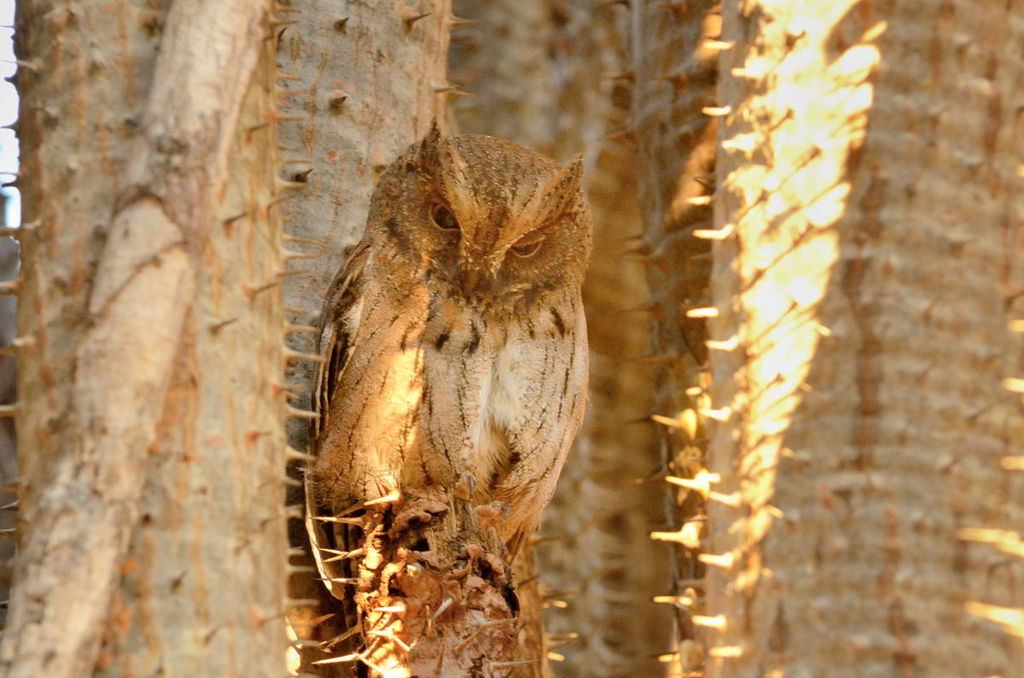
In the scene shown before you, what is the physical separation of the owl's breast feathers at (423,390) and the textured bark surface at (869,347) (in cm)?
82

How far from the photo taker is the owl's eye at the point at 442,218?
10.7 ft

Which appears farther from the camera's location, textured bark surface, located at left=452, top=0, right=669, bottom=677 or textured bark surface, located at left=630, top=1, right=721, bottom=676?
textured bark surface, located at left=452, top=0, right=669, bottom=677

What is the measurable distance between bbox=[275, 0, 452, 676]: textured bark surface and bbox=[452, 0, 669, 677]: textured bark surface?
0.71 metres

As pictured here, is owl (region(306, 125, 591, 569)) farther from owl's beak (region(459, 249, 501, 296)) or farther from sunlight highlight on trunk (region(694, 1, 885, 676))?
sunlight highlight on trunk (region(694, 1, 885, 676))

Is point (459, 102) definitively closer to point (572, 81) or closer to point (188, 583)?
point (572, 81)

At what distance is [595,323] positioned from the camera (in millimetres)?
4770

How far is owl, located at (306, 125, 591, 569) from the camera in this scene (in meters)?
3.28

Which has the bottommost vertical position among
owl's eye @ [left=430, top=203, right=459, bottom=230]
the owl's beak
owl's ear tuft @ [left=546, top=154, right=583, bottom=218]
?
the owl's beak

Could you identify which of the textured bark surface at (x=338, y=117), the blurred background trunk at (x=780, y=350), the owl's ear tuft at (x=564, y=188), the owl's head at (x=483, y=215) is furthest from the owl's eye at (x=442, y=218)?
the blurred background trunk at (x=780, y=350)

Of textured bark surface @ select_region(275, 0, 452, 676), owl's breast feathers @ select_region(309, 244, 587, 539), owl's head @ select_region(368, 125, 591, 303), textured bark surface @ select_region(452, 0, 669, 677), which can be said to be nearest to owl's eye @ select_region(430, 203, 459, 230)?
owl's head @ select_region(368, 125, 591, 303)

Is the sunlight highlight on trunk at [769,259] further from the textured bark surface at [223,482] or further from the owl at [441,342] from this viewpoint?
the textured bark surface at [223,482]

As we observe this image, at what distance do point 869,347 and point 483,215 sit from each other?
43.0 inches

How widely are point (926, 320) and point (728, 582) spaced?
615 millimetres

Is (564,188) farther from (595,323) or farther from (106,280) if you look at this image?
(106,280)
